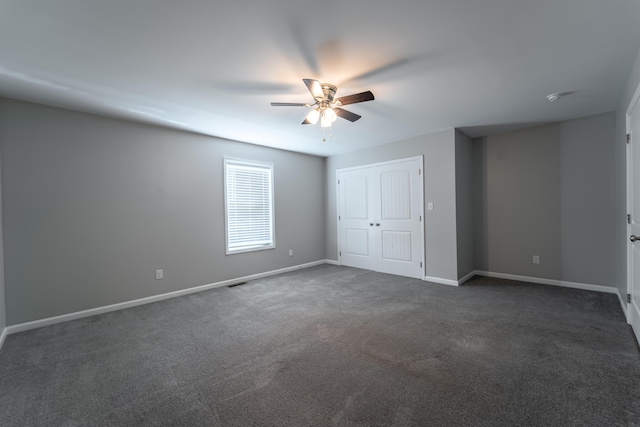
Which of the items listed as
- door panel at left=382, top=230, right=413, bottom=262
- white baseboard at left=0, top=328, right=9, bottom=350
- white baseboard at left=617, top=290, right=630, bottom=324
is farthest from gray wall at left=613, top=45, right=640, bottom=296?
white baseboard at left=0, top=328, right=9, bottom=350

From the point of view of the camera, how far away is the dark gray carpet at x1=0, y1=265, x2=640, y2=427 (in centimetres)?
170

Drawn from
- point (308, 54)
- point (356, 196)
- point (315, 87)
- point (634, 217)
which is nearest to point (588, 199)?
point (634, 217)

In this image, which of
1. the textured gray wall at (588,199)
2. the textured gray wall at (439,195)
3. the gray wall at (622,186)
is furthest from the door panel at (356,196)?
the gray wall at (622,186)

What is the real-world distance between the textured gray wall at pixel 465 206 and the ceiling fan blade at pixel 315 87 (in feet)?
9.43

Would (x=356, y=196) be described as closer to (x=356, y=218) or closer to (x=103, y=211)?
(x=356, y=218)

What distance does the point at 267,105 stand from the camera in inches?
128

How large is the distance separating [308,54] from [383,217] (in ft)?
11.9

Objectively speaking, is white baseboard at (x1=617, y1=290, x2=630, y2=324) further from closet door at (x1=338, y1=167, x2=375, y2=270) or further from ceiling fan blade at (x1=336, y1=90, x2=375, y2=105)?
ceiling fan blade at (x1=336, y1=90, x2=375, y2=105)

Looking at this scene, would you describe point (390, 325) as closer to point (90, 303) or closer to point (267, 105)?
point (267, 105)

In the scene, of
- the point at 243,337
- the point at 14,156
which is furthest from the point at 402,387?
the point at 14,156

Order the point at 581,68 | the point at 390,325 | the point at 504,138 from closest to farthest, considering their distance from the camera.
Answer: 1. the point at 581,68
2. the point at 390,325
3. the point at 504,138

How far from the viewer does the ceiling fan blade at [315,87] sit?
2296 mm

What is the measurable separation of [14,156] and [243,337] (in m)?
3.17

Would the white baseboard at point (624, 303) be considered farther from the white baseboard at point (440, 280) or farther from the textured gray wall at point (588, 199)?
the white baseboard at point (440, 280)
